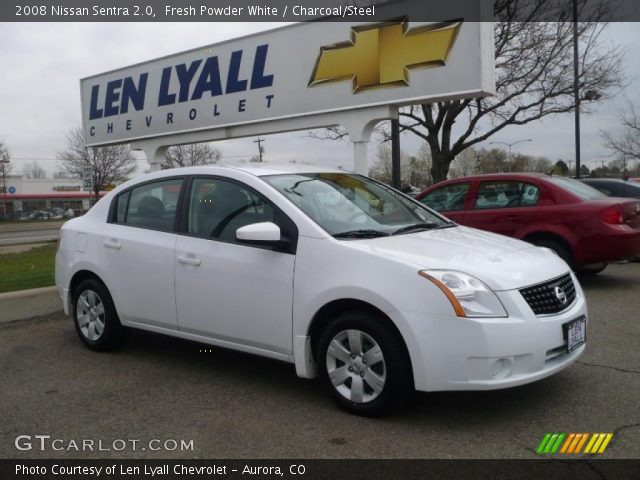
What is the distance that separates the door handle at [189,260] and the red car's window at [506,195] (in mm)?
5276

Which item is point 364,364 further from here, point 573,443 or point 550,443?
point 573,443

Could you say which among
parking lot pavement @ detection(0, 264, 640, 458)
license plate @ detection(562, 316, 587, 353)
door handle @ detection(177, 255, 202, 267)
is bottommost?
parking lot pavement @ detection(0, 264, 640, 458)

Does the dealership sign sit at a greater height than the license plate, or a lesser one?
greater

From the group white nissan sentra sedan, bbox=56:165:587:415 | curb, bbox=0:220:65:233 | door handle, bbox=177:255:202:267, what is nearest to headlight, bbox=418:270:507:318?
white nissan sentra sedan, bbox=56:165:587:415

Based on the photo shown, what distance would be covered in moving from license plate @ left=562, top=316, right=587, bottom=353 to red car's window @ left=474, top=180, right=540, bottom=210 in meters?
4.50

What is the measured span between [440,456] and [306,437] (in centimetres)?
79

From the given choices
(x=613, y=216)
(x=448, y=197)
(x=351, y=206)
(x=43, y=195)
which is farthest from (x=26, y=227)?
(x=351, y=206)

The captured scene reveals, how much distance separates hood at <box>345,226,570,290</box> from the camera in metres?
3.66

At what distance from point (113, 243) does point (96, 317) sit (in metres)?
0.74

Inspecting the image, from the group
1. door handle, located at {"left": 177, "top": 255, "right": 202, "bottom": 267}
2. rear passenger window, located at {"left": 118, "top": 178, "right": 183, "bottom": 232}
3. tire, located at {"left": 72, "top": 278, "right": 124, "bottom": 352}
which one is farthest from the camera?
tire, located at {"left": 72, "top": 278, "right": 124, "bottom": 352}

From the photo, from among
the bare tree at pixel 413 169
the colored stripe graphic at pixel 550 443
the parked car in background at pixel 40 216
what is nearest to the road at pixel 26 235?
the colored stripe graphic at pixel 550 443

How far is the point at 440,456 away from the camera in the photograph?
129 inches

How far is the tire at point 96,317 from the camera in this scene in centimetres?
542
